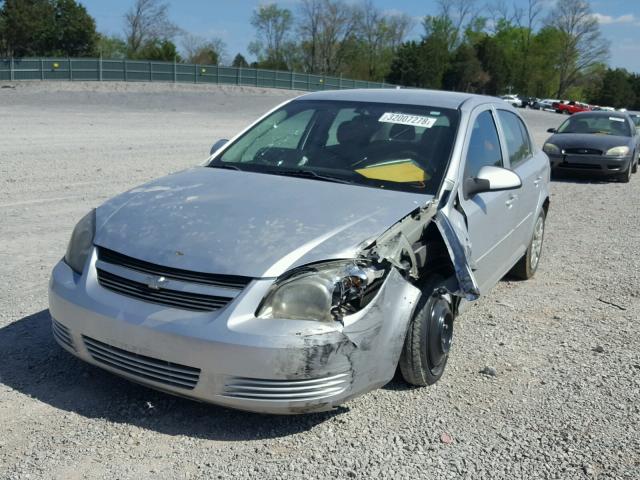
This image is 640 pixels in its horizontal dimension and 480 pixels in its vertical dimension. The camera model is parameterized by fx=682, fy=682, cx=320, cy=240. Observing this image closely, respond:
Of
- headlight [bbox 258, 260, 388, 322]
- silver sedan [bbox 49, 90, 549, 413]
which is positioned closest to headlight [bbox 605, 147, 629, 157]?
silver sedan [bbox 49, 90, 549, 413]

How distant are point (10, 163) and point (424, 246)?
941cm

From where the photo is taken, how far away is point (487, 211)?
4.59 m

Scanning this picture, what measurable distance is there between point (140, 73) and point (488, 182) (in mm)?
42721

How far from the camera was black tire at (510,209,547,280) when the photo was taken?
6.24 metres

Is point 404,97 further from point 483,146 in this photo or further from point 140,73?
point 140,73

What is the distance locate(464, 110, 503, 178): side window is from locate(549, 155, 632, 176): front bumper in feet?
31.3

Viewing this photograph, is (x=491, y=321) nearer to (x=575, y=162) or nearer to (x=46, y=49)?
(x=575, y=162)

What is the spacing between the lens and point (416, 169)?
14.1 ft

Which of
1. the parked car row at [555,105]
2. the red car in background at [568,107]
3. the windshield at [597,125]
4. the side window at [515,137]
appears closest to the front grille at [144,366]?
the side window at [515,137]

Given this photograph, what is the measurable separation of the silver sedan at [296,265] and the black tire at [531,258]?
5.15 feet

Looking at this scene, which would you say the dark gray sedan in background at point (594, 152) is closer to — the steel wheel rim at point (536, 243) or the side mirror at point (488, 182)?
the steel wheel rim at point (536, 243)

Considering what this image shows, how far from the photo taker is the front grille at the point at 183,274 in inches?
123

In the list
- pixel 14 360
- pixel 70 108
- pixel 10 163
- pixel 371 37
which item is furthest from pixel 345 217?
pixel 371 37

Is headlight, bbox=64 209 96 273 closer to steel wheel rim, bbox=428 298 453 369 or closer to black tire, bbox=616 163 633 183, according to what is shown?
steel wheel rim, bbox=428 298 453 369
